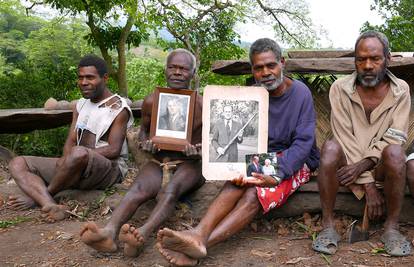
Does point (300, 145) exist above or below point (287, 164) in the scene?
above

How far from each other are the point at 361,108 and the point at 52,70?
19.5 ft

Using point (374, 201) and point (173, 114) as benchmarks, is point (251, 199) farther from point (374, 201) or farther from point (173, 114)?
point (173, 114)

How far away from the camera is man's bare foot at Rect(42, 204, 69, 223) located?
3.78 metres

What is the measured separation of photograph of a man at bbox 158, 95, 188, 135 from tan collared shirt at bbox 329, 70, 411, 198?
1.14 meters

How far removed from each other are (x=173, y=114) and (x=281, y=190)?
1.02 metres

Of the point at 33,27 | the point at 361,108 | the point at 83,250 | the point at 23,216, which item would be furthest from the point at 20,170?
the point at 33,27

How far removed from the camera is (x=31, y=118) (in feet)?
18.6

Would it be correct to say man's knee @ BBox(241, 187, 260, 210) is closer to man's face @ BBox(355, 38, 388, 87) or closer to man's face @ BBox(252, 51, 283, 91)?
man's face @ BBox(252, 51, 283, 91)

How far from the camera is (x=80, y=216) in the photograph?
12.7 ft

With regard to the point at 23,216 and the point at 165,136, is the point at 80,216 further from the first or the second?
the point at 165,136

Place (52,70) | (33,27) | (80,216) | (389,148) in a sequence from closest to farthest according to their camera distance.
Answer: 1. (389,148)
2. (80,216)
3. (52,70)
4. (33,27)

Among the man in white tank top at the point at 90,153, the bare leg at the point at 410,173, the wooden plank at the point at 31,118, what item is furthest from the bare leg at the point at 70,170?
the bare leg at the point at 410,173

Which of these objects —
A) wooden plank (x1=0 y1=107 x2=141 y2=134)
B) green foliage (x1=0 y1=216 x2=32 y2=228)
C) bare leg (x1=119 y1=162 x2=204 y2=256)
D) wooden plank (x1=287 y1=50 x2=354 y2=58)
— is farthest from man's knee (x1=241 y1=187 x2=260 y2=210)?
wooden plank (x1=0 y1=107 x2=141 y2=134)

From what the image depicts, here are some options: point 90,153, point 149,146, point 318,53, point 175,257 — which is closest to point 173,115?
point 149,146
